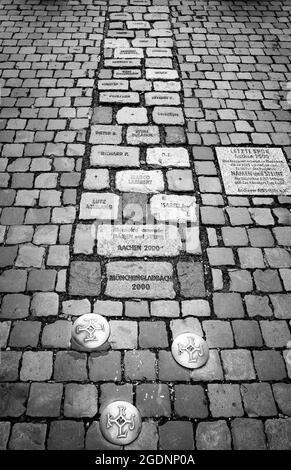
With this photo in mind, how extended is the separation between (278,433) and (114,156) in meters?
3.25

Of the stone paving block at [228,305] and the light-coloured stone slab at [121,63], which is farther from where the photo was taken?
the light-coloured stone slab at [121,63]

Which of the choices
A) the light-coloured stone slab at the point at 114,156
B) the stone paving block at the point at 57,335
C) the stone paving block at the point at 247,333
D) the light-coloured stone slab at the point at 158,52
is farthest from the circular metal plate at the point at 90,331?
the light-coloured stone slab at the point at 158,52

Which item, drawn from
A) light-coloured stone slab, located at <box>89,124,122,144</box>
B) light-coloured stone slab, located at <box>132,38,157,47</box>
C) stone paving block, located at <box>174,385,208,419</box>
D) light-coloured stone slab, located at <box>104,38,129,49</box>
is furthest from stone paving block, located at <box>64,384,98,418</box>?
light-coloured stone slab, located at <box>132,38,157,47</box>

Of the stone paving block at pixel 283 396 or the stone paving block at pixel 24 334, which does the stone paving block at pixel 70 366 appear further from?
the stone paving block at pixel 283 396

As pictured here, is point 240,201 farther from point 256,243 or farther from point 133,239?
point 133,239

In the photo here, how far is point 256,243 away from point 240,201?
1.87ft

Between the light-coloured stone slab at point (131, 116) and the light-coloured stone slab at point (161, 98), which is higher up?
the light-coloured stone slab at point (161, 98)

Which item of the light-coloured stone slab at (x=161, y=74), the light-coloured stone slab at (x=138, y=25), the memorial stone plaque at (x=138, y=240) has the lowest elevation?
the memorial stone plaque at (x=138, y=240)

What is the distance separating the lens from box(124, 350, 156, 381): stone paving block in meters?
2.54

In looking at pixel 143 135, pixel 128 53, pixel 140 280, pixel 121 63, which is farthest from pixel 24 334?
pixel 128 53

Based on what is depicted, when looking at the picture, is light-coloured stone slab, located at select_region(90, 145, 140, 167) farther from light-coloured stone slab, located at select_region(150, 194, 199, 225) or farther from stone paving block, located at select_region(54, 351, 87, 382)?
stone paving block, located at select_region(54, 351, 87, 382)

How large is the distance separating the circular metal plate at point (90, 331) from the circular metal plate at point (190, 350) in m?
0.60

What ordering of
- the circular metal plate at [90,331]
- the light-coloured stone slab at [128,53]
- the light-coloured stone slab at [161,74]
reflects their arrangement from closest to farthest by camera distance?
the circular metal plate at [90,331] → the light-coloured stone slab at [161,74] → the light-coloured stone slab at [128,53]

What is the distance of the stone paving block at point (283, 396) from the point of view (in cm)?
243
